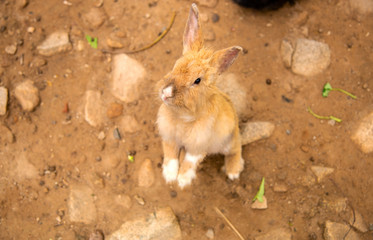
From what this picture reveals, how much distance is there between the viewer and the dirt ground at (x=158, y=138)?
459 centimetres

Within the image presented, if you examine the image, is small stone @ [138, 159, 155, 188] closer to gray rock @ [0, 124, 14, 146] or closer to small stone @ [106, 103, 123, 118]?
small stone @ [106, 103, 123, 118]

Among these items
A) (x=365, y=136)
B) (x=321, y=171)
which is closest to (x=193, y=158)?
(x=321, y=171)

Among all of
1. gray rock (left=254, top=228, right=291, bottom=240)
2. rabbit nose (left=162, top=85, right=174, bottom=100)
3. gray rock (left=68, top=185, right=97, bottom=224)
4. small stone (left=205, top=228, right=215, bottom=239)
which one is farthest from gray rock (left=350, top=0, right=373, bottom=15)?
gray rock (left=68, top=185, right=97, bottom=224)

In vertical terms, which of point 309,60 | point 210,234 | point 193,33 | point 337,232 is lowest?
point 210,234

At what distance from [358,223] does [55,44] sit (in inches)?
216

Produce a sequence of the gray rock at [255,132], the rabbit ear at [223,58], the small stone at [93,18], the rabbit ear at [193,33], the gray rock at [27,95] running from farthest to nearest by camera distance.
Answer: the small stone at [93,18] → the gray rock at [255,132] → the gray rock at [27,95] → the rabbit ear at [193,33] → the rabbit ear at [223,58]

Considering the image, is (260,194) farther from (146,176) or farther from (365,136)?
(365,136)

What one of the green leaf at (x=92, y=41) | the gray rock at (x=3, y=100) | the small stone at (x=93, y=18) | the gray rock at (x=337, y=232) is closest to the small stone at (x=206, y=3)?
the small stone at (x=93, y=18)

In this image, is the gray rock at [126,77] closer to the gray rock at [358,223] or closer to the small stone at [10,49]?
the small stone at [10,49]

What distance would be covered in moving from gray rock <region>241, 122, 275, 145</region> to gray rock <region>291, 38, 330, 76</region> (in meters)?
1.14

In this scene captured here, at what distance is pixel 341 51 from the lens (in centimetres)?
535

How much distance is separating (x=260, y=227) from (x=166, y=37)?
341cm

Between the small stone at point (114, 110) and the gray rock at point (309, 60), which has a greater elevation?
the gray rock at point (309, 60)

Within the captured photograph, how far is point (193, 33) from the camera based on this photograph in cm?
366
